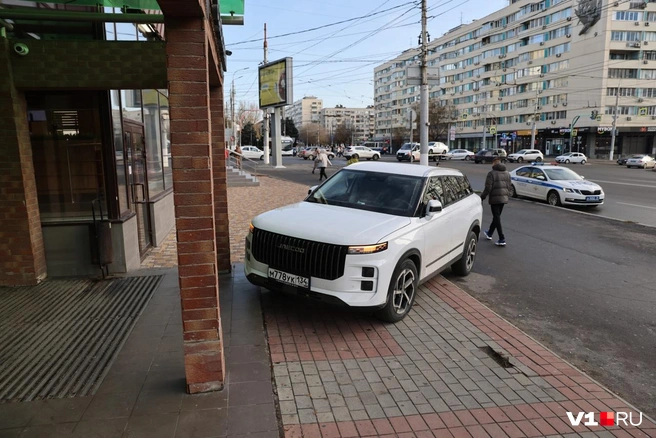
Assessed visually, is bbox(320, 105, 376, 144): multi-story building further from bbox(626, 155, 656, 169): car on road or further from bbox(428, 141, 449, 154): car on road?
bbox(626, 155, 656, 169): car on road

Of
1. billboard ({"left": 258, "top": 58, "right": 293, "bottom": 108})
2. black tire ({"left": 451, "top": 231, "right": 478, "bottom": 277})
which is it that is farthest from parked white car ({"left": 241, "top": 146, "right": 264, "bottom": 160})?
black tire ({"left": 451, "top": 231, "right": 478, "bottom": 277})

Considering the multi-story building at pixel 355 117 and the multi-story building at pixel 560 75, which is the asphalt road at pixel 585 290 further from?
the multi-story building at pixel 355 117

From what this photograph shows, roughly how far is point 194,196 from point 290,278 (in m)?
1.76

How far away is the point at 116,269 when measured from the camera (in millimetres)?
6570

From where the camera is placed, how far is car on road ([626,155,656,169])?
1608 inches

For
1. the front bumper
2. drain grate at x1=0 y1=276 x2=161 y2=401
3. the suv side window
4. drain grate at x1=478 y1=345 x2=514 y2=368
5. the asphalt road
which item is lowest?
the asphalt road

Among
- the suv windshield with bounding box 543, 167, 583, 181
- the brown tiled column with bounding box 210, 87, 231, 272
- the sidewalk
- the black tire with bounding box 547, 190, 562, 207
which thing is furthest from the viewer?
the suv windshield with bounding box 543, 167, 583, 181

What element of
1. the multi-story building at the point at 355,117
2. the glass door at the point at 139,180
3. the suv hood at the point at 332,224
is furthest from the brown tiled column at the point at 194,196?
the multi-story building at the point at 355,117

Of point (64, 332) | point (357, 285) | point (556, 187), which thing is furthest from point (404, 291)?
point (556, 187)

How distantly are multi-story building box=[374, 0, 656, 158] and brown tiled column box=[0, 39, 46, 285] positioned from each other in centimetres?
4621

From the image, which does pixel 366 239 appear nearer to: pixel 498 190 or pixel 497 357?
pixel 497 357

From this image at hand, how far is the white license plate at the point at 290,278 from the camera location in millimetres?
4641

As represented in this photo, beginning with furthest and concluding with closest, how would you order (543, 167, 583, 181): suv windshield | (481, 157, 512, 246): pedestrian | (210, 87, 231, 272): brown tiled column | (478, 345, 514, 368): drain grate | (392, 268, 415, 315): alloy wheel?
1. (543, 167, 583, 181): suv windshield
2. (481, 157, 512, 246): pedestrian
3. (210, 87, 231, 272): brown tiled column
4. (392, 268, 415, 315): alloy wheel
5. (478, 345, 514, 368): drain grate

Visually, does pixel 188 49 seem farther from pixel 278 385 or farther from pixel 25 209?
pixel 25 209
